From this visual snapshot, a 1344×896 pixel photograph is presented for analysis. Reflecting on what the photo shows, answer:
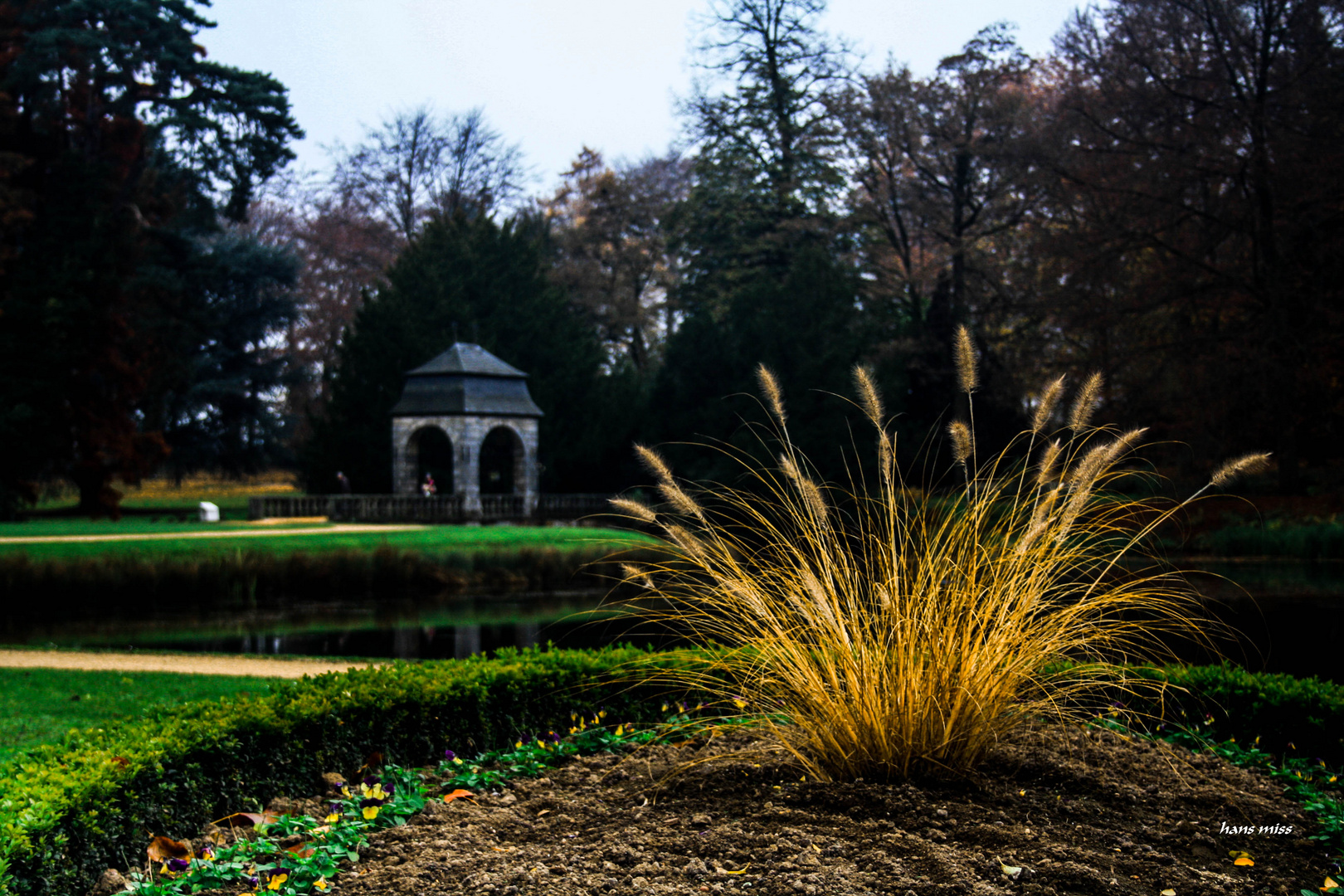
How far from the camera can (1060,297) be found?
19500mm

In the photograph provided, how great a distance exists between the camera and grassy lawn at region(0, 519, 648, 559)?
1426cm

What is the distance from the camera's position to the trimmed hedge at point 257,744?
2984 millimetres

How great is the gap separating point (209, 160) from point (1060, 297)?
57.2ft

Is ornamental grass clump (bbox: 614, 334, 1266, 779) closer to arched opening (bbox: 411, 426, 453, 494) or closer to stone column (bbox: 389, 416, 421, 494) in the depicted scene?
stone column (bbox: 389, 416, 421, 494)

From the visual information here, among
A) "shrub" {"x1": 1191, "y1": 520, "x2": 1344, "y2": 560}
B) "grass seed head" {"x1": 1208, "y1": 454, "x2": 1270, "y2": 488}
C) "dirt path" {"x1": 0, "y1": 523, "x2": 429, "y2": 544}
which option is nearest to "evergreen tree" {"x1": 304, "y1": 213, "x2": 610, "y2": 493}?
"dirt path" {"x1": 0, "y1": 523, "x2": 429, "y2": 544}

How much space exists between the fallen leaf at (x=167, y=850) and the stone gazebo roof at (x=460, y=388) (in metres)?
20.4

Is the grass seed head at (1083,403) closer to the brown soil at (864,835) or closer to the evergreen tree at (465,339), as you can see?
the brown soil at (864,835)

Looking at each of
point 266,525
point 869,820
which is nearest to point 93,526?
point 266,525

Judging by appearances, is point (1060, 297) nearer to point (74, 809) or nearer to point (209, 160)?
point (209, 160)

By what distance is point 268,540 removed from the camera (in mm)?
16156

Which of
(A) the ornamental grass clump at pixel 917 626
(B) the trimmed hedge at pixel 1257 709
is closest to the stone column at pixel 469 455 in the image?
(B) the trimmed hedge at pixel 1257 709

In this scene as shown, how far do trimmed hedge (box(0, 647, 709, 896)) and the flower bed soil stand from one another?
702 mm

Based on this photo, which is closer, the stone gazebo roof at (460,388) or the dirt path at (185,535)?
the dirt path at (185,535)

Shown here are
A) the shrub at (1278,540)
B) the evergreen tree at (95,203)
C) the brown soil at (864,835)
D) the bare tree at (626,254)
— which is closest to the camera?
the brown soil at (864,835)
